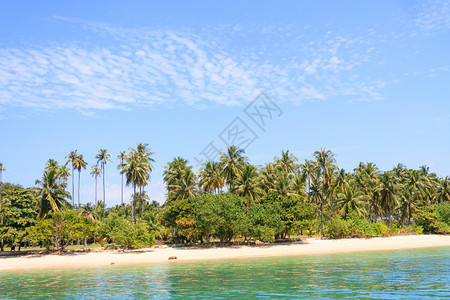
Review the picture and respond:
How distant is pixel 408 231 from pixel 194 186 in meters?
42.6

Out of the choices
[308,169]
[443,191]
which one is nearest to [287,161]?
[308,169]

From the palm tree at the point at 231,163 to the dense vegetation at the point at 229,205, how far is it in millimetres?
185

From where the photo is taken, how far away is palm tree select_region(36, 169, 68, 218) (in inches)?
2029

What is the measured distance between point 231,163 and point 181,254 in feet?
75.3

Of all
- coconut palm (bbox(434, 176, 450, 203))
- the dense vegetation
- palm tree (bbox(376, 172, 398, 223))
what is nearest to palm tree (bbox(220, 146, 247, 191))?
the dense vegetation

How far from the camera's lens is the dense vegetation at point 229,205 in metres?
47.6

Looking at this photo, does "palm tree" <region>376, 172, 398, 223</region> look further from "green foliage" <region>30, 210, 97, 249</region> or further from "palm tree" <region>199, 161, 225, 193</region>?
"green foliage" <region>30, 210, 97, 249</region>

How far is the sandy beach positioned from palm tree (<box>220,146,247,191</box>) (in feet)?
52.1

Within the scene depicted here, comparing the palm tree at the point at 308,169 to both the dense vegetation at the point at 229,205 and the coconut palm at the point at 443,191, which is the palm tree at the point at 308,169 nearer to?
the dense vegetation at the point at 229,205

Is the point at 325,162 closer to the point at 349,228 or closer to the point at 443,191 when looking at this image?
the point at 349,228

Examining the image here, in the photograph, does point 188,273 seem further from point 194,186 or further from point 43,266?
point 194,186

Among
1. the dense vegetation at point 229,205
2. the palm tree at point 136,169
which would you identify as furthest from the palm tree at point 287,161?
the palm tree at point 136,169

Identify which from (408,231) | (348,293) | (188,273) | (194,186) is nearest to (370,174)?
(408,231)

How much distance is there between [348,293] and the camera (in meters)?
17.3
